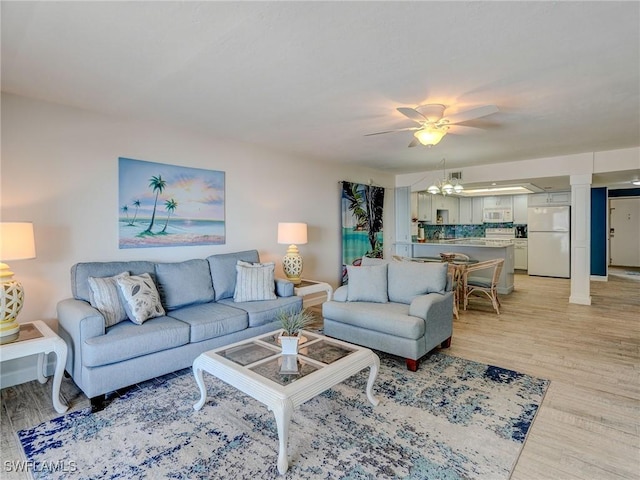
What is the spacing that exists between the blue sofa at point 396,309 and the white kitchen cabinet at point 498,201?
661 centimetres

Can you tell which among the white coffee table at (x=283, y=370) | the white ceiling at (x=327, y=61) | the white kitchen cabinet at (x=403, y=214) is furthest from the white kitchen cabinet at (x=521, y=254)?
the white coffee table at (x=283, y=370)

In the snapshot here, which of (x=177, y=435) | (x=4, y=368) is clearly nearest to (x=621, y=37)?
(x=177, y=435)

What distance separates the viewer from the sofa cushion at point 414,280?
11.2 feet

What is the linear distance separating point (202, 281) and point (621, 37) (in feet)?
12.1

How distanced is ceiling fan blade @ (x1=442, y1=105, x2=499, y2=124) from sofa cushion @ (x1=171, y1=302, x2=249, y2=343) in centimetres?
253

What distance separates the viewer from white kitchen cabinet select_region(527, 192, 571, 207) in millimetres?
7977

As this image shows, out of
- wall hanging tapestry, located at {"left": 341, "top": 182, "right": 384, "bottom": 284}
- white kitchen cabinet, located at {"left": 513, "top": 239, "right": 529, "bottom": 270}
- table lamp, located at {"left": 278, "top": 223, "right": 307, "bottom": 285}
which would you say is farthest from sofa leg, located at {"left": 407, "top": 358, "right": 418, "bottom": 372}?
white kitchen cabinet, located at {"left": 513, "top": 239, "right": 529, "bottom": 270}

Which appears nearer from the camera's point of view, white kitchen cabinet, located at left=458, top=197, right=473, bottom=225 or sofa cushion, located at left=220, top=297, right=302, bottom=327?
sofa cushion, located at left=220, top=297, right=302, bottom=327

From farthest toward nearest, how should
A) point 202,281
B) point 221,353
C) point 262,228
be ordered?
1. point 262,228
2. point 202,281
3. point 221,353

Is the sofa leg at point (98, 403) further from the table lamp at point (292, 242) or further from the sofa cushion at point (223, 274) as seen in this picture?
the table lamp at point (292, 242)

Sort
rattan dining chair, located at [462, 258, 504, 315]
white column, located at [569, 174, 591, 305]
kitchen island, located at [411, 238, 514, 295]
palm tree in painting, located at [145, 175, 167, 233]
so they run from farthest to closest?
kitchen island, located at [411, 238, 514, 295]
white column, located at [569, 174, 591, 305]
rattan dining chair, located at [462, 258, 504, 315]
palm tree in painting, located at [145, 175, 167, 233]

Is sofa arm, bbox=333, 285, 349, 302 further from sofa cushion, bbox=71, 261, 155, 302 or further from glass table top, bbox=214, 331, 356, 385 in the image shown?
sofa cushion, bbox=71, 261, 155, 302

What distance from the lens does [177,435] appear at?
2100mm

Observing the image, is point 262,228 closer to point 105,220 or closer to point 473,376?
point 105,220
